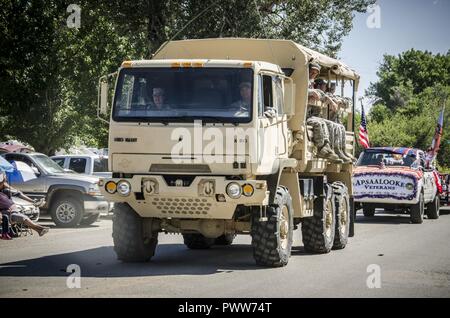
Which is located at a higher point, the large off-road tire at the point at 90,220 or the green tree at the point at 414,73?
the green tree at the point at 414,73

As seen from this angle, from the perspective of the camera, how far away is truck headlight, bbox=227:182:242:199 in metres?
11.5

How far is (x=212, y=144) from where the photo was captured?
37.8 ft

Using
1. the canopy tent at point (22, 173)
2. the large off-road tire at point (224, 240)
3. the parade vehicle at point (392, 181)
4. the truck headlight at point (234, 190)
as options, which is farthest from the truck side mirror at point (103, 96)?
the parade vehicle at point (392, 181)

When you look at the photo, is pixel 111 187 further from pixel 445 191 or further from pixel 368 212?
pixel 445 191

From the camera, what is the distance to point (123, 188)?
11898mm

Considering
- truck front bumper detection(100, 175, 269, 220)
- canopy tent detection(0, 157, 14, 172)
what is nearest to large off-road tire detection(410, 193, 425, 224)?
canopy tent detection(0, 157, 14, 172)

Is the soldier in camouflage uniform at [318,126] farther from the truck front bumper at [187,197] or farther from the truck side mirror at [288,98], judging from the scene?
the truck front bumper at [187,197]

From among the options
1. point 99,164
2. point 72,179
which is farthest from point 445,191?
point 72,179

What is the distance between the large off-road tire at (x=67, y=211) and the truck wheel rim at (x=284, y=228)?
9431mm

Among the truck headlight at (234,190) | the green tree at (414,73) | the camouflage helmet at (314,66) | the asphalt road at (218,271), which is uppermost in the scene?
the green tree at (414,73)

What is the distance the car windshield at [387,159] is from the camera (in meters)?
25.0

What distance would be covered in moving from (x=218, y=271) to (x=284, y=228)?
1.30 metres

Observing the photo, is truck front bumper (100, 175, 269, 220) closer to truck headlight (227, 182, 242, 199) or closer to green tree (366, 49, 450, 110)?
truck headlight (227, 182, 242, 199)
